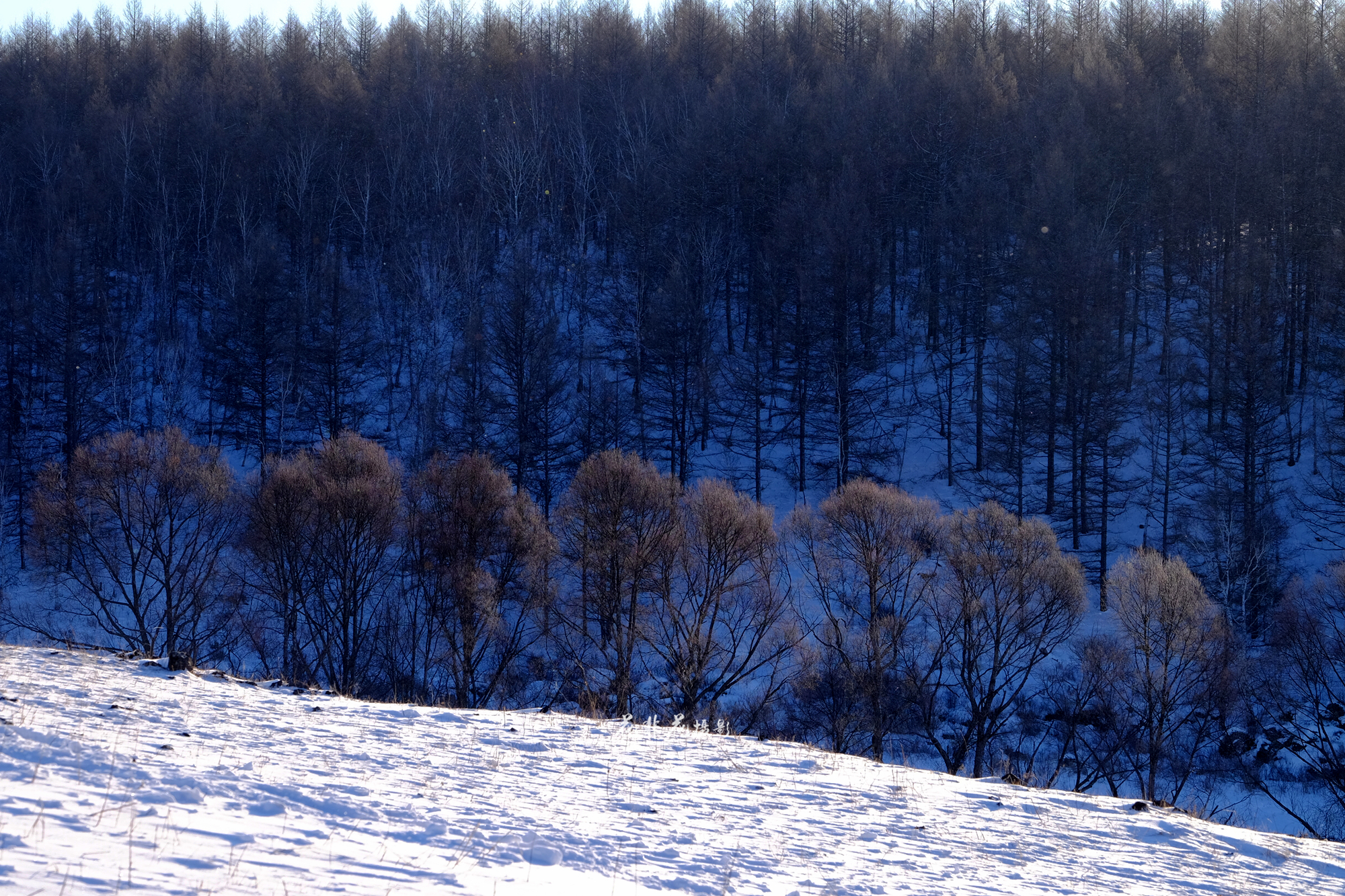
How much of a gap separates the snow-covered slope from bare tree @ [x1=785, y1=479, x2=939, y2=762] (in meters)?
15.7

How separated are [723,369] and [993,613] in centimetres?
2207

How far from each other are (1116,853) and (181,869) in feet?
25.4

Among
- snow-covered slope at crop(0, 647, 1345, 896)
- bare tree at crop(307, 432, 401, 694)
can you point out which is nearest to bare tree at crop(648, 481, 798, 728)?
bare tree at crop(307, 432, 401, 694)

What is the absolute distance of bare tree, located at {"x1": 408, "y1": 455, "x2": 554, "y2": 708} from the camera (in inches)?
1160

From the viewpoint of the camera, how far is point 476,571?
30141 millimetres

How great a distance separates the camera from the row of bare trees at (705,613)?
25609 mm

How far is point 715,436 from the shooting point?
148ft

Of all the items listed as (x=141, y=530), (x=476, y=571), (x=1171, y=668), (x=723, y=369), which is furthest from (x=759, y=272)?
(x=141, y=530)

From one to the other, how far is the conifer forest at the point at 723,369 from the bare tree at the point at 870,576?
164 millimetres

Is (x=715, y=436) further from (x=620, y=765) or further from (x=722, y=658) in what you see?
(x=620, y=765)

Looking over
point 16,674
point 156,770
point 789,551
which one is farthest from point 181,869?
point 789,551

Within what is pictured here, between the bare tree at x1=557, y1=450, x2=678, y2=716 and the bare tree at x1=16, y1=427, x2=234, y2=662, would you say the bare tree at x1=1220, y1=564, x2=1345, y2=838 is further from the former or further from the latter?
the bare tree at x1=16, y1=427, x2=234, y2=662

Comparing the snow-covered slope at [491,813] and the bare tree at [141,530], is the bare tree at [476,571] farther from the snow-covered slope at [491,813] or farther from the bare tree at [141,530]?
the snow-covered slope at [491,813]

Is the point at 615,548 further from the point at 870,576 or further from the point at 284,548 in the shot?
the point at 284,548
